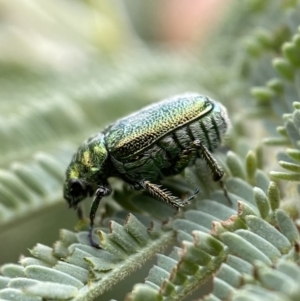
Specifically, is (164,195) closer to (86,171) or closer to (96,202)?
(96,202)

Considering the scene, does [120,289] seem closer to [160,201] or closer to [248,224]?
[160,201]

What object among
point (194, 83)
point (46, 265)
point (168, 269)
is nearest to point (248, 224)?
point (168, 269)

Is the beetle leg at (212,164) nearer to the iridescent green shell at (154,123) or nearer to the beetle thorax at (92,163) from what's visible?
the iridescent green shell at (154,123)

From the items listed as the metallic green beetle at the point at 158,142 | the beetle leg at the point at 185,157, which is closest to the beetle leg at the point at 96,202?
the metallic green beetle at the point at 158,142

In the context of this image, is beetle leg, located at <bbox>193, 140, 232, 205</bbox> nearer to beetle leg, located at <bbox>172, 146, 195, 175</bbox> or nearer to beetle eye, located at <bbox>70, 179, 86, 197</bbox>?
beetle leg, located at <bbox>172, 146, 195, 175</bbox>

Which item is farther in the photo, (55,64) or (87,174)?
(55,64)
